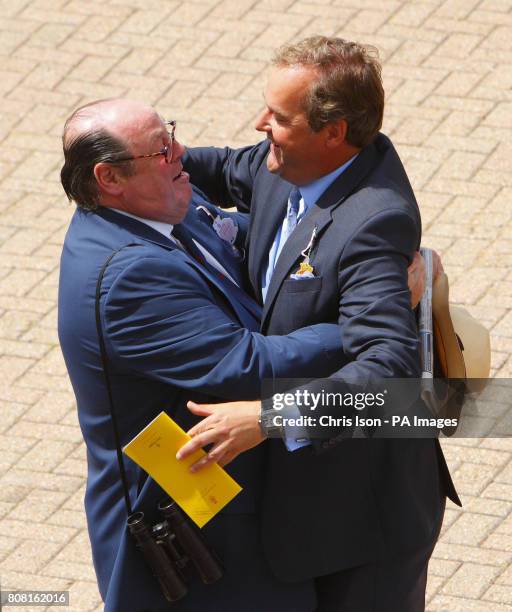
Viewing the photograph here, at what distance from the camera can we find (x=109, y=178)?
3605 mm

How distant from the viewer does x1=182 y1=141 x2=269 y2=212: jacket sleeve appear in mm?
4234

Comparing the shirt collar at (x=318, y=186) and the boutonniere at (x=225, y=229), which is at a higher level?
the shirt collar at (x=318, y=186)

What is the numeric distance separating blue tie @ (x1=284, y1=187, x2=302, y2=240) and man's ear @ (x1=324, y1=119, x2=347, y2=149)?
0.26 meters

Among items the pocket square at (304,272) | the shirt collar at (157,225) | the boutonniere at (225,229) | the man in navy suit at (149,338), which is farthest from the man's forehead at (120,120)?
the pocket square at (304,272)

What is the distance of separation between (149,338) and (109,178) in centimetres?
48

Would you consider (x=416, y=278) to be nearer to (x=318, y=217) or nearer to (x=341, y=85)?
(x=318, y=217)

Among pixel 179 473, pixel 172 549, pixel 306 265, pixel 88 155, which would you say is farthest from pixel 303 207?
pixel 172 549

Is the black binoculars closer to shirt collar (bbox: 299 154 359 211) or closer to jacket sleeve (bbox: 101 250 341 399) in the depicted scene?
jacket sleeve (bbox: 101 250 341 399)

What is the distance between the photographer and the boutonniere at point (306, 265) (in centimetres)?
360

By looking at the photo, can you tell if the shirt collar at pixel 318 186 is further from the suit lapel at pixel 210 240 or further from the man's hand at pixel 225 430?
the man's hand at pixel 225 430

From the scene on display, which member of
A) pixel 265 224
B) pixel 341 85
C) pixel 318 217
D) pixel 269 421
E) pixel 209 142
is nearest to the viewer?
pixel 269 421

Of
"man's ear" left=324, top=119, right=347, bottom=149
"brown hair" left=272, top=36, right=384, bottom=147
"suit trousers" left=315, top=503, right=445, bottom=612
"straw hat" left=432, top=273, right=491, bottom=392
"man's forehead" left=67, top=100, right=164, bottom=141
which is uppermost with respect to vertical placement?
"man's forehead" left=67, top=100, right=164, bottom=141

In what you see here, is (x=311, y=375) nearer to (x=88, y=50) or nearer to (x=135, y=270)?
(x=135, y=270)

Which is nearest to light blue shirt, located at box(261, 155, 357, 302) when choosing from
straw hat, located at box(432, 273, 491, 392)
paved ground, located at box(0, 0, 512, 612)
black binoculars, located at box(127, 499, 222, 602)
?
straw hat, located at box(432, 273, 491, 392)
